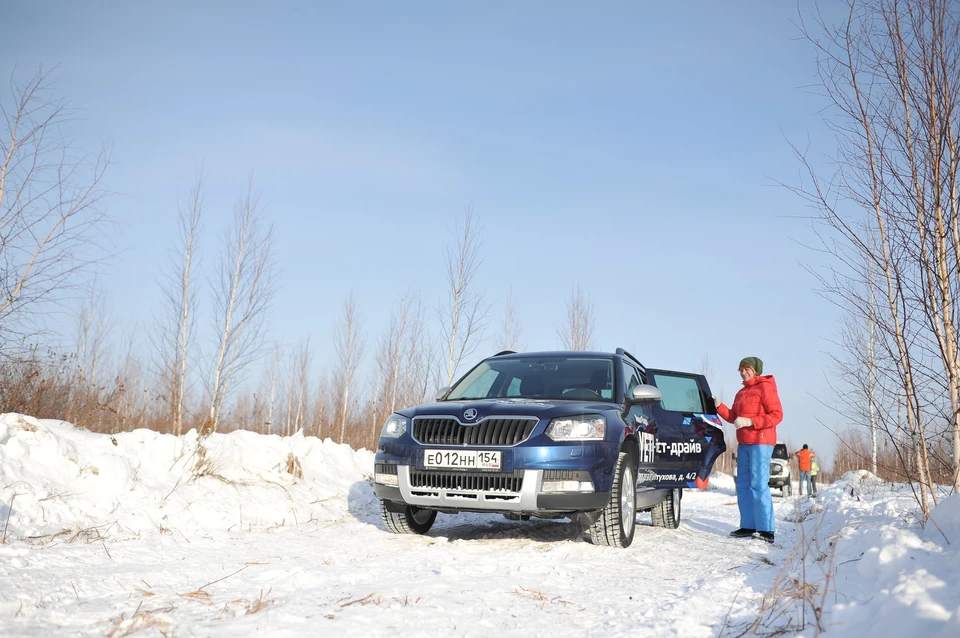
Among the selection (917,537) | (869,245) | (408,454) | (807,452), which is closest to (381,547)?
(408,454)

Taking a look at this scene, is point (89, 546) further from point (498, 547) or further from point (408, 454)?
point (498, 547)

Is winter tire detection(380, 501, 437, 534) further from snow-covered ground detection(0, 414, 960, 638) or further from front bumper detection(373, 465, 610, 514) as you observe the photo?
front bumper detection(373, 465, 610, 514)

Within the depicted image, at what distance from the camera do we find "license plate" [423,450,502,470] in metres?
5.83

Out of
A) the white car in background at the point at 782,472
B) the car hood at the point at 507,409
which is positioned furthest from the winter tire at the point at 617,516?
the white car in background at the point at 782,472

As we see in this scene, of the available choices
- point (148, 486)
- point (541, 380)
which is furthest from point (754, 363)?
point (148, 486)

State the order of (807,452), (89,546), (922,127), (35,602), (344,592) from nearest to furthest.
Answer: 1. (35,602)
2. (344,592)
3. (89,546)
4. (922,127)
5. (807,452)

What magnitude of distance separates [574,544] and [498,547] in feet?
2.23

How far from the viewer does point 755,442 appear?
7492 mm

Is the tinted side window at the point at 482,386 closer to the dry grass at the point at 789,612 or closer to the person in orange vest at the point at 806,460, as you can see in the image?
the dry grass at the point at 789,612

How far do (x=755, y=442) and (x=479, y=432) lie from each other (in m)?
3.24

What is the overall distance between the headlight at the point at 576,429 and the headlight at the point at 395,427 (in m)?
1.36

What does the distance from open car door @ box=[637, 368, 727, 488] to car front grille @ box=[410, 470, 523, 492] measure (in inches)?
62.5

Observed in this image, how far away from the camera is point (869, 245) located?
6.21 m

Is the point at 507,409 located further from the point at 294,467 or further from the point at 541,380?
the point at 294,467
